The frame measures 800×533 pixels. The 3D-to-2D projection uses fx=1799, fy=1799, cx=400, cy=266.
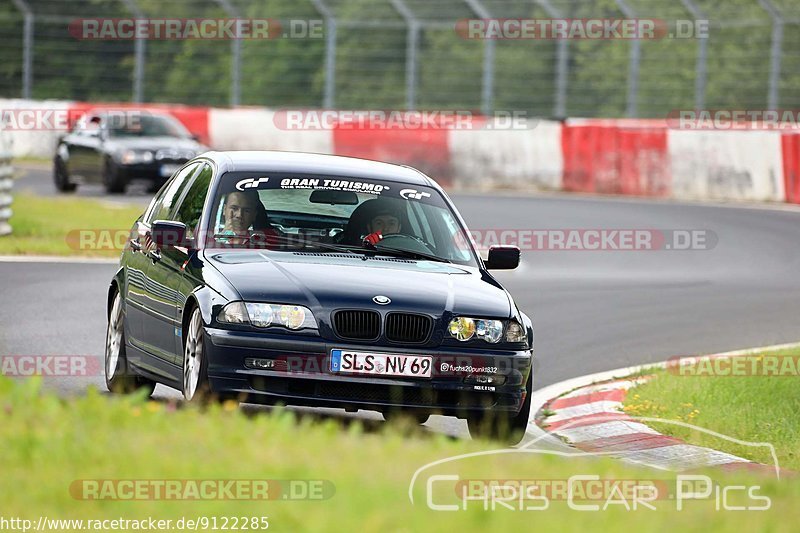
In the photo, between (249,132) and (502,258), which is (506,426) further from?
(249,132)

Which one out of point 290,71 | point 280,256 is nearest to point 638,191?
point 290,71

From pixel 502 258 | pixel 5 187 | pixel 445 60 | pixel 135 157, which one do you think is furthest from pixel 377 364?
pixel 445 60

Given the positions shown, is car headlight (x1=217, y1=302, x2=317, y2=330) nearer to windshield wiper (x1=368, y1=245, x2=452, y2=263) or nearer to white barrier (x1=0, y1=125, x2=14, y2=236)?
windshield wiper (x1=368, y1=245, x2=452, y2=263)

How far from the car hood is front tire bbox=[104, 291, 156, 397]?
47.8 inches

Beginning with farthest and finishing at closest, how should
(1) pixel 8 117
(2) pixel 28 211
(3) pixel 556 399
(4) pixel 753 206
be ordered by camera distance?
1. (1) pixel 8 117
2. (4) pixel 753 206
3. (2) pixel 28 211
4. (3) pixel 556 399

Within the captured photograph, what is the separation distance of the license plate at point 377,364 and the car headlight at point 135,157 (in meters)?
19.7

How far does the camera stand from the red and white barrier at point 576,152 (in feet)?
93.8

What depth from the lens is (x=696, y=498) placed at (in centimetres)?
598

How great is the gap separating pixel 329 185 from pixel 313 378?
5.80ft

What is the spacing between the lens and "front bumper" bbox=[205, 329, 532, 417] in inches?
336

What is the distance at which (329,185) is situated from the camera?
10.0 metres

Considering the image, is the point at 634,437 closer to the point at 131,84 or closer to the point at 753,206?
the point at 753,206

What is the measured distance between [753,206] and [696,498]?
22.7m

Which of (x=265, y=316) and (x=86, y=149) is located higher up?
(x=265, y=316)
